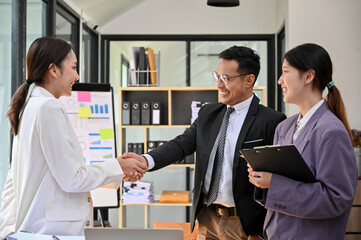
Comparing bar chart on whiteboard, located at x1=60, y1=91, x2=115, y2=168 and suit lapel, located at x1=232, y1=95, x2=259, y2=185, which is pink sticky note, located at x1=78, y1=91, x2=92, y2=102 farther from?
suit lapel, located at x1=232, y1=95, x2=259, y2=185

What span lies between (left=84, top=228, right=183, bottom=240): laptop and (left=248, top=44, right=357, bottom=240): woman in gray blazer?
508 mm

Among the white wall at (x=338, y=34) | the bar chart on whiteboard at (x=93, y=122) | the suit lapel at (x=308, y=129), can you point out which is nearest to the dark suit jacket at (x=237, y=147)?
the suit lapel at (x=308, y=129)

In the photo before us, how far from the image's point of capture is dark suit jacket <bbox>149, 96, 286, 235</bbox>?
2.41 metres

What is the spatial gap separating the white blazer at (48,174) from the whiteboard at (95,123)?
238 cm

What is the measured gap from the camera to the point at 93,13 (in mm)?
6520

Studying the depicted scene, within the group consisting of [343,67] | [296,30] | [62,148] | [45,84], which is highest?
[296,30]

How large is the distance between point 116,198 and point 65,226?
8.24 ft

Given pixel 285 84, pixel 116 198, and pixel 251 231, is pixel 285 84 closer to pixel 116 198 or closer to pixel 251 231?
pixel 251 231

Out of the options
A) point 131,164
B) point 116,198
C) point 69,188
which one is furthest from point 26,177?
point 116,198

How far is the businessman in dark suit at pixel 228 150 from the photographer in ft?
8.02

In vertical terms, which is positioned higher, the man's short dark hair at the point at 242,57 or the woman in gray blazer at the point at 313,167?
the man's short dark hair at the point at 242,57

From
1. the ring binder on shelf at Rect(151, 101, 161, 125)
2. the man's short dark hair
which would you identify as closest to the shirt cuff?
the man's short dark hair

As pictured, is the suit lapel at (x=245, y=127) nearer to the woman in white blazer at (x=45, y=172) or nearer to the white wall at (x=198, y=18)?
the woman in white blazer at (x=45, y=172)

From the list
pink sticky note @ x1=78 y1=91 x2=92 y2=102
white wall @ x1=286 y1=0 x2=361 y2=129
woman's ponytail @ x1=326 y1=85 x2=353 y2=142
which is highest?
white wall @ x1=286 y1=0 x2=361 y2=129
